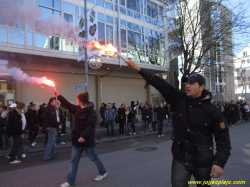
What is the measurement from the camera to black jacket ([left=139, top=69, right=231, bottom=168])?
2.30 meters

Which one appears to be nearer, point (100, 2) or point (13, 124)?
point (13, 124)

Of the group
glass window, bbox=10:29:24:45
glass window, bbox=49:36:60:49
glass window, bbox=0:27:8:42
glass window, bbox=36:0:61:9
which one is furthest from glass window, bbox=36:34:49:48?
glass window, bbox=36:0:61:9

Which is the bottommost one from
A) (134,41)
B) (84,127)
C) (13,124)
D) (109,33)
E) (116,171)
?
(116,171)

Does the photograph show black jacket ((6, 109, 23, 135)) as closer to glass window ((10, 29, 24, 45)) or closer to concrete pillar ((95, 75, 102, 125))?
glass window ((10, 29, 24, 45))

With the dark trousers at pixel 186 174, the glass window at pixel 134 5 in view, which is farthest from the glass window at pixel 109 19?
the dark trousers at pixel 186 174

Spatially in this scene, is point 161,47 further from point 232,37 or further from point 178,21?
point 232,37

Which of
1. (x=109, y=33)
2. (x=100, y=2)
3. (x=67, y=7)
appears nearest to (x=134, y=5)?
(x=100, y=2)

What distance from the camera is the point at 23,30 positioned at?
12.3 m

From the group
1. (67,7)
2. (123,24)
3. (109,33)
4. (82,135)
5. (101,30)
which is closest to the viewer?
(82,135)

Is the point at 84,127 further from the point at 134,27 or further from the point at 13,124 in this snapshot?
the point at 134,27

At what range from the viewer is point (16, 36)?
12008 millimetres

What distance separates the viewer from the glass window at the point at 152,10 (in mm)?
20125

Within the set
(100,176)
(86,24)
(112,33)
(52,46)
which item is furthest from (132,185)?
(112,33)

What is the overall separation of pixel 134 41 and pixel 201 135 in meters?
16.5
